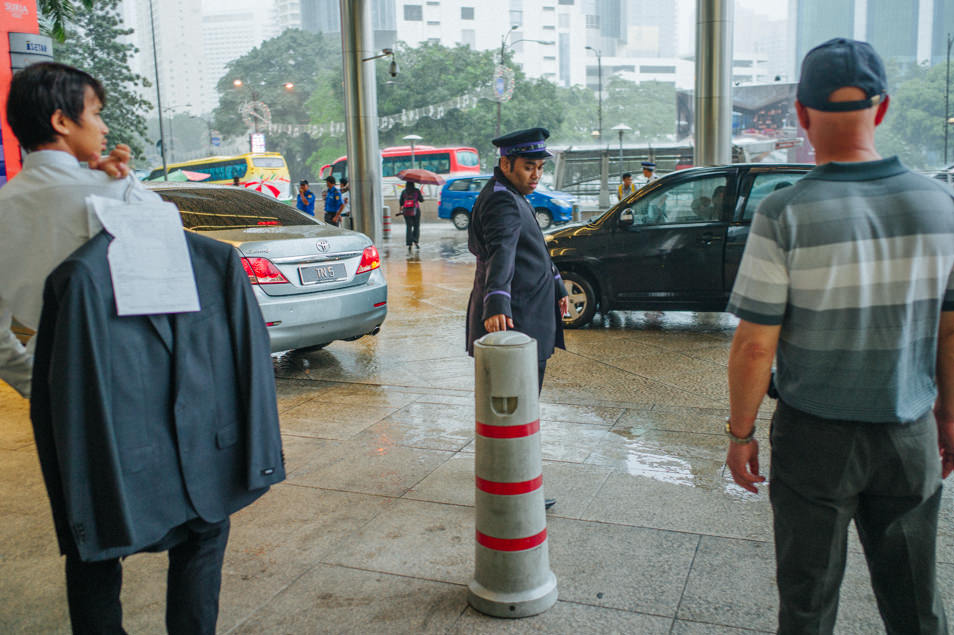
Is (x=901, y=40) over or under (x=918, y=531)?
over

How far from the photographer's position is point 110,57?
54844 mm

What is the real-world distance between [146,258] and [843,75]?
1.72m

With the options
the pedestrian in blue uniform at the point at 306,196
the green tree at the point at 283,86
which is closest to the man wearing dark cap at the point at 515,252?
the pedestrian in blue uniform at the point at 306,196

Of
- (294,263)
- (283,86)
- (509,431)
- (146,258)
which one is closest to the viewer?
(146,258)

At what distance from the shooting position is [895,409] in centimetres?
200

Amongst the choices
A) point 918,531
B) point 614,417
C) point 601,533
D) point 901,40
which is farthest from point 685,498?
point 901,40

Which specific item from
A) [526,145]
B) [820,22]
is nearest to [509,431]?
[526,145]

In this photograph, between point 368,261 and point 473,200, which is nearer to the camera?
point 368,261

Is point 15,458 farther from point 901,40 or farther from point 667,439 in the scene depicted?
point 901,40

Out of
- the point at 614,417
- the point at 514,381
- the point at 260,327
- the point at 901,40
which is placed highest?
the point at 901,40

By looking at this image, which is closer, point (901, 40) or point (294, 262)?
point (294, 262)

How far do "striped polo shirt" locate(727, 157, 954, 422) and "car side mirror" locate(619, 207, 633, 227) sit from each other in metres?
6.91

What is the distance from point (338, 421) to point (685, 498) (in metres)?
2.57

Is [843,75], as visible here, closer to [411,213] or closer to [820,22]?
[411,213]
